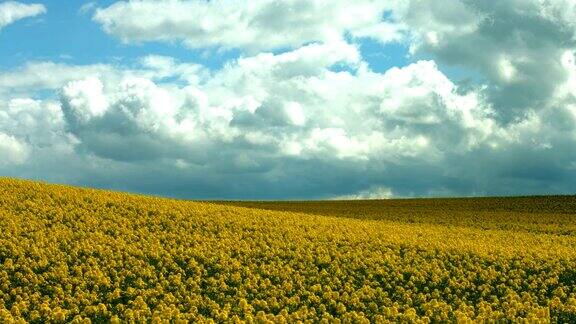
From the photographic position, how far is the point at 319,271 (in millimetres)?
25656

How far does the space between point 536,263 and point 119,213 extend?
21.4 metres

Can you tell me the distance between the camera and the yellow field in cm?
1981

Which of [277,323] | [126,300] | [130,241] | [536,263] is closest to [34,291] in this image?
[126,300]

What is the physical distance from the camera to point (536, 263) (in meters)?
29.0

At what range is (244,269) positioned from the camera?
24672 millimetres

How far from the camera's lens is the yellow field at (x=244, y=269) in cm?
1981

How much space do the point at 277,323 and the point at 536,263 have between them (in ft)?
54.3

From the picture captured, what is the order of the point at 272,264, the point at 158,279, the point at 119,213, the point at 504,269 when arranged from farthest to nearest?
the point at 119,213 → the point at 504,269 → the point at 272,264 → the point at 158,279

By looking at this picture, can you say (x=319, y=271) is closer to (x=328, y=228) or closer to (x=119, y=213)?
(x=328, y=228)

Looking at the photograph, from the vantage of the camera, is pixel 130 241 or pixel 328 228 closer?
pixel 130 241

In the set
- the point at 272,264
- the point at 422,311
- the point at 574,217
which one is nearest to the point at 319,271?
the point at 272,264

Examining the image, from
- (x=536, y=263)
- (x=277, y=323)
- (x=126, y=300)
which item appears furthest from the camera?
(x=536, y=263)

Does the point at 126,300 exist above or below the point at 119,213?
below

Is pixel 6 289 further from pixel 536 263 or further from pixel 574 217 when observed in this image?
pixel 574 217
